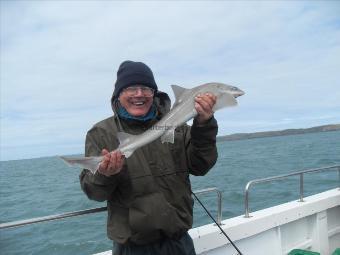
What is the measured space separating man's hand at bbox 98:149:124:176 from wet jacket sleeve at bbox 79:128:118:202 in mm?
54

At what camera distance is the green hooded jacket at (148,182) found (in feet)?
9.20

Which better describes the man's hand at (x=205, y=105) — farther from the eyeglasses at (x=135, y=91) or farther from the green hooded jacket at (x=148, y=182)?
the eyeglasses at (x=135, y=91)

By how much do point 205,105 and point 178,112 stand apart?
20cm

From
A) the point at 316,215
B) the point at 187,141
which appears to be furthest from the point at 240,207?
the point at 187,141

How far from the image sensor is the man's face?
3.01m

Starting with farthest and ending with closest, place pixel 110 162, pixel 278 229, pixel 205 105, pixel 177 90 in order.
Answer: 1. pixel 278 229
2. pixel 177 90
3. pixel 205 105
4. pixel 110 162

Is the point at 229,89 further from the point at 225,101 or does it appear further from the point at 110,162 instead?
the point at 110,162

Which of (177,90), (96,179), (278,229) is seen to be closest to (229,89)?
(177,90)

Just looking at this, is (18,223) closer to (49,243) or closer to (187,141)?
(187,141)

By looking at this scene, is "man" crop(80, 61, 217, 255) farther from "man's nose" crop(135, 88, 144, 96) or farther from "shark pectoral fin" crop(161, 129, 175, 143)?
"shark pectoral fin" crop(161, 129, 175, 143)

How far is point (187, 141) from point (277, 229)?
2671 mm

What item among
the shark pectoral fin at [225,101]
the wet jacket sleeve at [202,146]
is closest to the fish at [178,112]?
the shark pectoral fin at [225,101]

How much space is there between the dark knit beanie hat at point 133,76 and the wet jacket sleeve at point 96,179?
38 cm

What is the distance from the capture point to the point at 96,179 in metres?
2.70
